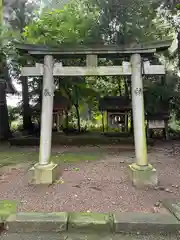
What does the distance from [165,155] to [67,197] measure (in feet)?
13.0

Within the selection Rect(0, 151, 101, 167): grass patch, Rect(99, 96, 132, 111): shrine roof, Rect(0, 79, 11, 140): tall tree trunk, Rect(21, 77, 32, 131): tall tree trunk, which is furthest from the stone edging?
Rect(21, 77, 32, 131): tall tree trunk

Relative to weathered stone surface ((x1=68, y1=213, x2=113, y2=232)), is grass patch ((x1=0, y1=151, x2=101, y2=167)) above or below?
above

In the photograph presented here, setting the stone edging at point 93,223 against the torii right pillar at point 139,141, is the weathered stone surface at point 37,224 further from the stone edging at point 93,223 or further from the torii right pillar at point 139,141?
the torii right pillar at point 139,141

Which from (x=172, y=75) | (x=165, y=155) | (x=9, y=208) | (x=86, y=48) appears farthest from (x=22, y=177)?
(x=172, y=75)

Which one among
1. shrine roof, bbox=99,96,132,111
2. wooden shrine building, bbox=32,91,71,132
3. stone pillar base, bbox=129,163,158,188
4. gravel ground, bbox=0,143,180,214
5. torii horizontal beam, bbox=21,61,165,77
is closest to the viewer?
gravel ground, bbox=0,143,180,214

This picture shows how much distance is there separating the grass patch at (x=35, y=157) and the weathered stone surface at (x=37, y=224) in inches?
118

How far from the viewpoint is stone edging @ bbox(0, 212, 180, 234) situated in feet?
9.14

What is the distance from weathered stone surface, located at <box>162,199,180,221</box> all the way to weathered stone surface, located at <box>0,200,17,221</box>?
2.16 meters

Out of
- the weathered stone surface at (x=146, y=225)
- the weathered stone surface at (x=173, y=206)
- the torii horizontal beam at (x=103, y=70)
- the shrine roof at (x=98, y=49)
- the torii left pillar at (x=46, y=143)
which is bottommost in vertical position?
the weathered stone surface at (x=146, y=225)

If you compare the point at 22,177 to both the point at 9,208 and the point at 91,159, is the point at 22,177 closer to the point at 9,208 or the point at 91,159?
the point at 9,208

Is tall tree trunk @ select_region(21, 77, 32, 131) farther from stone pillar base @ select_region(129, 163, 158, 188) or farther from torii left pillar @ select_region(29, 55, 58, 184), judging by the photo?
stone pillar base @ select_region(129, 163, 158, 188)

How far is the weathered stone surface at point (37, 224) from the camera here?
9.22 ft

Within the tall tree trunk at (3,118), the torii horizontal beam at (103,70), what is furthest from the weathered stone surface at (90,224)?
the tall tree trunk at (3,118)

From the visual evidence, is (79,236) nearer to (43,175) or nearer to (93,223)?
(93,223)
